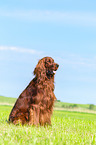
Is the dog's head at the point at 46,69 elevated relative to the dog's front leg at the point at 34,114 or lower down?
elevated

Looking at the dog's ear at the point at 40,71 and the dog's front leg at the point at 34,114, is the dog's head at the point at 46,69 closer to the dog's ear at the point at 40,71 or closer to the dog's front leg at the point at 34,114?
the dog's ear at the point at 40,71

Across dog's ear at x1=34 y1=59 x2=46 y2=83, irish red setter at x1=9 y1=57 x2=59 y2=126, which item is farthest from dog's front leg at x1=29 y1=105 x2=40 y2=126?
dog's ear at x1=34 y1=59 x2=46 y2=83

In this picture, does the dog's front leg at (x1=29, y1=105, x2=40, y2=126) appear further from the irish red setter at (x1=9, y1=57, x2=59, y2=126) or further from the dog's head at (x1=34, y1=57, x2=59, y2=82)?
the dog's head at (x1=34, y1=57, x2=59, y2=82)

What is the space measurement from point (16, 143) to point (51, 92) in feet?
7.30

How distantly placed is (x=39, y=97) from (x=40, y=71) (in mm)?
746

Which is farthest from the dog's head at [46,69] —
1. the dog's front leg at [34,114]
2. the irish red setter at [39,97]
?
the dog's front leg at [34,114]

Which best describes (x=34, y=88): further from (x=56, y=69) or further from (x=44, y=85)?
(x=56, y=69)

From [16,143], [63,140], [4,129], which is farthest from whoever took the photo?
[4,129]

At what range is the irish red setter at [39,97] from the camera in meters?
8.05

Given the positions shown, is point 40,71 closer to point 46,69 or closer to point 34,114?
point 46,69

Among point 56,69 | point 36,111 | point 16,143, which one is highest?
point 56,69

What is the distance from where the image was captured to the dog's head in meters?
8.03

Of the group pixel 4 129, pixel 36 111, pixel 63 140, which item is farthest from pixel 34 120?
pixel 63 140

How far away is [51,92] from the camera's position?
26.9ft
